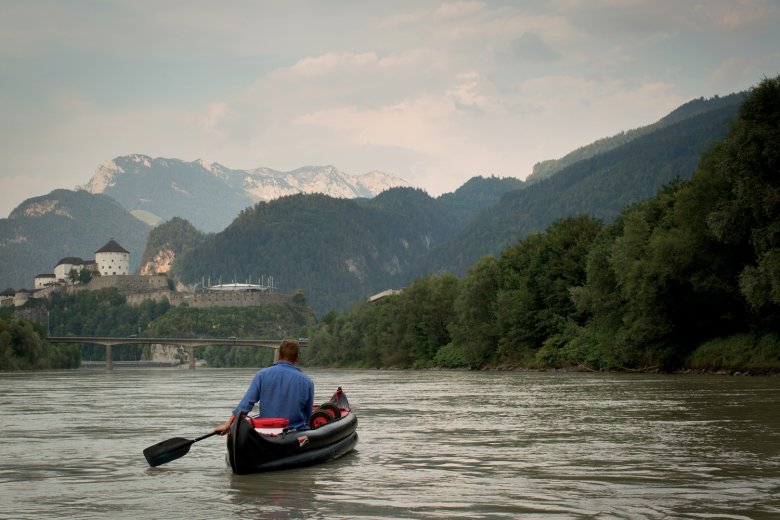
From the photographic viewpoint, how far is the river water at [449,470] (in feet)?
47.1

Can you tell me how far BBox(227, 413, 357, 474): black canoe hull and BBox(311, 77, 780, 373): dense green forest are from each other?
36.2m

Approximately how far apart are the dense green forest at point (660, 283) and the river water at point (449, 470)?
22.8m

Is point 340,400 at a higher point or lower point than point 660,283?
lower

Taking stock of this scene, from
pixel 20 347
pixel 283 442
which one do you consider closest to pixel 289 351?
pixel 283 442

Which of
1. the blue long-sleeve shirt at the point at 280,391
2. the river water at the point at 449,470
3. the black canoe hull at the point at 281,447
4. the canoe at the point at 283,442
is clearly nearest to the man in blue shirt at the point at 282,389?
the blue long-sleeve shirt at the point at 280,391

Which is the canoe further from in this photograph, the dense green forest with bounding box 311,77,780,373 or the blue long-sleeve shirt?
the dense green forest with bounding box 311,77,780,373

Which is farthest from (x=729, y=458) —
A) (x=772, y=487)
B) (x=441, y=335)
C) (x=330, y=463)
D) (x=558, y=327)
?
(x=441, y=335)

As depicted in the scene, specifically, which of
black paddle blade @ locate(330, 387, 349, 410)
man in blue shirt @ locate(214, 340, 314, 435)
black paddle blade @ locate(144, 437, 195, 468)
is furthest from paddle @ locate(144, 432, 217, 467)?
black paddle blade @ locate(330, 387, 349, 410)

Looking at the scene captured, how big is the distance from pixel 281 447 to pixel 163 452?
246 cm

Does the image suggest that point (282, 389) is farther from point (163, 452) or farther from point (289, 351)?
point (163, 452)

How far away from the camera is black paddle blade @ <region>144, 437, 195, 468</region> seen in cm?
1900

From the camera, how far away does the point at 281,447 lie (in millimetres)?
18125

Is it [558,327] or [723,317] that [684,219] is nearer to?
[723,317]

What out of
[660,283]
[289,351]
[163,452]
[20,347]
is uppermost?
[660,283]
